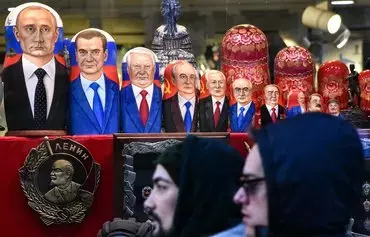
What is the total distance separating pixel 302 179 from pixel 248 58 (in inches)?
97.2

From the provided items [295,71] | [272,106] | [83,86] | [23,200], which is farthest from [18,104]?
[295,71]

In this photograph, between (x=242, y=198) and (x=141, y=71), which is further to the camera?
(x=141, y=71)

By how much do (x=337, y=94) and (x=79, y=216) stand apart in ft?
5.21

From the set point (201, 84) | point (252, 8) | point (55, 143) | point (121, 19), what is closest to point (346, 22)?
point (252, 8)

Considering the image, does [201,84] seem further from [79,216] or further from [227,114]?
[79,216]

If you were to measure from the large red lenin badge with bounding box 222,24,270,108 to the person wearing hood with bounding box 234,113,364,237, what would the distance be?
7.55ft

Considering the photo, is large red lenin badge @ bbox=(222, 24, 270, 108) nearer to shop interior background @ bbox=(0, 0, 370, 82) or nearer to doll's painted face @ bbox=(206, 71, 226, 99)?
doll's painted face @ bbox=(206, 71, 226, 99)

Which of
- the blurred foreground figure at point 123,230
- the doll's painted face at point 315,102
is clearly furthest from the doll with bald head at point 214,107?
the blurred foreground figure at point 123,230

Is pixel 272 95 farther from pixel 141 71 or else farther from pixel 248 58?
pixel 141 71

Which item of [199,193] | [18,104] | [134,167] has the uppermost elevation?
[18,104]

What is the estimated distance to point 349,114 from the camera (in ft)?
12.9

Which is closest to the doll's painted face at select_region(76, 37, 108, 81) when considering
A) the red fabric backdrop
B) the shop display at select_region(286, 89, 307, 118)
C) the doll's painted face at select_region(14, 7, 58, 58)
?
the doll's painted face at select_region(14, 7, 58, 58)

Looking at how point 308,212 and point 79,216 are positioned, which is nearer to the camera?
point 308,212

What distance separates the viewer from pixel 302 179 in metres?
1.48
